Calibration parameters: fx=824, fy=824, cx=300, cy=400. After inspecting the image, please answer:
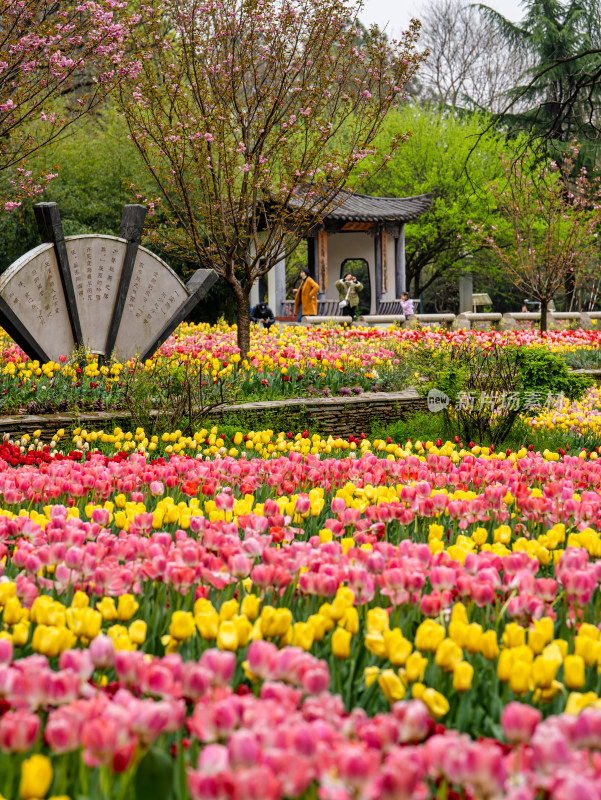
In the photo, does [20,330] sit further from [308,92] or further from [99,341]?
[308,92]

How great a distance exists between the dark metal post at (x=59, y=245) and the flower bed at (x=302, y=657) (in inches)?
246

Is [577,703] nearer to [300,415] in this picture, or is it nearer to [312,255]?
[300,415]

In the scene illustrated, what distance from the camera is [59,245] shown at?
917 centimetres

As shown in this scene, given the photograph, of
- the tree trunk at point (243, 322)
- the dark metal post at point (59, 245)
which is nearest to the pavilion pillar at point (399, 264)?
the tree trunk at point (243, 322)

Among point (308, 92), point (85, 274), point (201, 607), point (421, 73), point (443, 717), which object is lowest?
point (443, 717)

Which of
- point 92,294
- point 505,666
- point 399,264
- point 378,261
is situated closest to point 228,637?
point 505,666

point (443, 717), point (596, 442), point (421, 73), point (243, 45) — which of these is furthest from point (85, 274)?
point (421, 73)

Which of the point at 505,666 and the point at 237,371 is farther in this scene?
the point at 237,371

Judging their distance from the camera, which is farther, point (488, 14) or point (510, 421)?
point (488, 14)

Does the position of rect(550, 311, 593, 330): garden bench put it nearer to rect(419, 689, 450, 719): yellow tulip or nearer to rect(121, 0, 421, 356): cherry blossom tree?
rect(121, 0, 421, 356): cherry blossom tree

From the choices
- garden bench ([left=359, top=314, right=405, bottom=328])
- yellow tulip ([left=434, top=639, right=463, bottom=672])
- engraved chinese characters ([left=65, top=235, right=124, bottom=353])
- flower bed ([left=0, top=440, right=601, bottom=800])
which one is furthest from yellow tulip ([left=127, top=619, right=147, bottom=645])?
garden bench ([left=359, top=314, right=405, bottom=328])

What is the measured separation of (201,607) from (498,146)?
1393 inches

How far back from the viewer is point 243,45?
1087cm

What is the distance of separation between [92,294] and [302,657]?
8.75m
